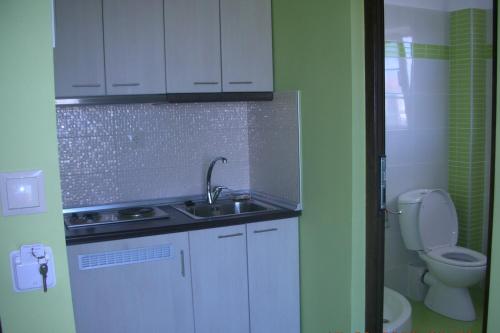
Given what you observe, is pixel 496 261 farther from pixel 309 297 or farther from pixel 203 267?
pixel 203 267

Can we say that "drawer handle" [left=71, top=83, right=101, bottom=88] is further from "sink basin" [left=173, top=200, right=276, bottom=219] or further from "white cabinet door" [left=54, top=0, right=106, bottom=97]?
"sink basin" [left=173, top=200, right=276, bottom=219]

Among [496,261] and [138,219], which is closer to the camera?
[496,261]

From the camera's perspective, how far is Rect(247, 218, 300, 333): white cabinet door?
104 inches

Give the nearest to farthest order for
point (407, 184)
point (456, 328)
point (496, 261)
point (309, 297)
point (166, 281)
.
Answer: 1. point (496, 261)
2. point (166, 281)
3. point (309, 297)
4. point (456, 328)
5. point (407, 184)

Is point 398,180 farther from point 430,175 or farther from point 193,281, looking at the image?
point 193,281

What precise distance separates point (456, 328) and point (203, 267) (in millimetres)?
1836

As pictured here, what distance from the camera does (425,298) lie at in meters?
3.51

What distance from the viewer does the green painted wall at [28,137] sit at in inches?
46.4

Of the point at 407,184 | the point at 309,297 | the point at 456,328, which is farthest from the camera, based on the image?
the point at 407,184

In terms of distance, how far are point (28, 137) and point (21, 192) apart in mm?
A: 142

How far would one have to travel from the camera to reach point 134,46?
2.57 m

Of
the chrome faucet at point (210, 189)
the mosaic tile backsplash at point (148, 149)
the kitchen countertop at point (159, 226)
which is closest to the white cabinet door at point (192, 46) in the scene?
the mosaic tile backsplash at point (148, 149)

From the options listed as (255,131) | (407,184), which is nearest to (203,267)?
(255,131)

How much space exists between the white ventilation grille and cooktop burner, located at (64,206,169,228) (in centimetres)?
22
